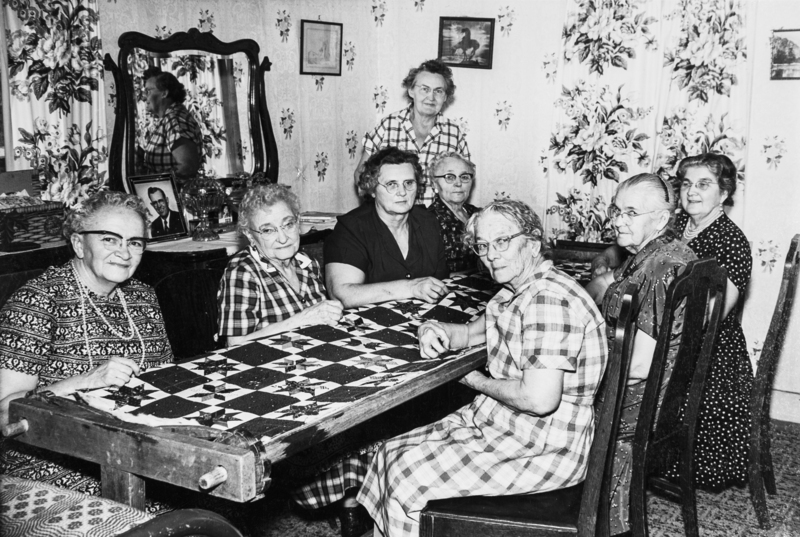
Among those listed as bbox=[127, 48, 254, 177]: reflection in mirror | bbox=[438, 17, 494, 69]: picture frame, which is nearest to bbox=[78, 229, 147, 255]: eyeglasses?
bbox=[127, 48, 254, 177]: reflection in mirror

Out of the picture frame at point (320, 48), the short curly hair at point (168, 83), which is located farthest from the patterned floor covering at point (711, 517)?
the picture frame at point (320, 48)

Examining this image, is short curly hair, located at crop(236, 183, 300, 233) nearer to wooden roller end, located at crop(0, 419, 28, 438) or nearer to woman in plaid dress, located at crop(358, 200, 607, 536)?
woman in plaid dress, located at crop(358, 200, 607, 536)

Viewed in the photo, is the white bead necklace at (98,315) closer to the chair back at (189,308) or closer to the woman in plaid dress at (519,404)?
the chair back at (189,308)

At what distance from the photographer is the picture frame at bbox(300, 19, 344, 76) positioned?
4.39m

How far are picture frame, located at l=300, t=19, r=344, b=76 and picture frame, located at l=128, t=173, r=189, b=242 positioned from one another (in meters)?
1.29

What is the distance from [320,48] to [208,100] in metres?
1.00

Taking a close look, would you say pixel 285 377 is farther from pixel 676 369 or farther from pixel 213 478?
pixel 676 369

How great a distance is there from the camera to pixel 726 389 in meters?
2.91

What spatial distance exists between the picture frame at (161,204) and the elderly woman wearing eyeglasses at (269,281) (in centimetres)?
99

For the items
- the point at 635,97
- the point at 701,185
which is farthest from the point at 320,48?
the point at 701,185

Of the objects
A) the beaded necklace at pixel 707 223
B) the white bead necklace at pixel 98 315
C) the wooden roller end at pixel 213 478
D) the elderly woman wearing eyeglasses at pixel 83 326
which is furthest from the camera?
the beaded necklace at pixel 707 223

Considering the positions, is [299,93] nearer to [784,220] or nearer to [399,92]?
[399,92]

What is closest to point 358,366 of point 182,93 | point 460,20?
point 182,93

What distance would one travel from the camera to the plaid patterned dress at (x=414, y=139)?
426 cm
